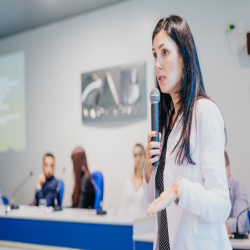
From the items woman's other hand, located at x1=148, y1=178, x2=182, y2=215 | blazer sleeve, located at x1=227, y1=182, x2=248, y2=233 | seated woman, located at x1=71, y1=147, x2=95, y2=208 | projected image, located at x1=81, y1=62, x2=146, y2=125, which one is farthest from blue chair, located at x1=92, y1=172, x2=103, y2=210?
woman's other hand, located at x1=148, y1=178, x2=182, y2=215

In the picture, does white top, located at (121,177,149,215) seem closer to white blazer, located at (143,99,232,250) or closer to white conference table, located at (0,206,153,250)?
white conference table, located at (0,206,153,250)

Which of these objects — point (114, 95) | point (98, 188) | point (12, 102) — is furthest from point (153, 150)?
point (12, 102)

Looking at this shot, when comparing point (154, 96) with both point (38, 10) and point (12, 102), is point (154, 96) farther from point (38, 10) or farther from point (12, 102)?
point (12, 102)

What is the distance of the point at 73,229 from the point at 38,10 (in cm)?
377

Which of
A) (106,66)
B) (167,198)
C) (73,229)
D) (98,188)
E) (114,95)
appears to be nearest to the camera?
(167,198)

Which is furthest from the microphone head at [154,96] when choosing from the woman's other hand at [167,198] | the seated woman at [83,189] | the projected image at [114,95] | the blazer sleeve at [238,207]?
the projected image at [114,95]

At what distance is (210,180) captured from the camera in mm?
954

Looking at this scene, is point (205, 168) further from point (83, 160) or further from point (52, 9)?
point (52, 9)

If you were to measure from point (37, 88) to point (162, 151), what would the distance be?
5.52 metres

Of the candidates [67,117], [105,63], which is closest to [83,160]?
[67,117]

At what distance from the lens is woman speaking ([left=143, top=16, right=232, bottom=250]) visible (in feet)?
3.04

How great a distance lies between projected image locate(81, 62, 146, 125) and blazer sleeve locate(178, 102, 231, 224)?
4133mm

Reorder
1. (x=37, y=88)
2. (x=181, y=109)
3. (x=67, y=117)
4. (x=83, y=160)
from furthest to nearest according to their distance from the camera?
1. (x=37, y=88)
2. (x=67, y=117)
3. (x=83, y=160)
4. (x=181, y=109)

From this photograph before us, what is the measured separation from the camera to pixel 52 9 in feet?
18.9
